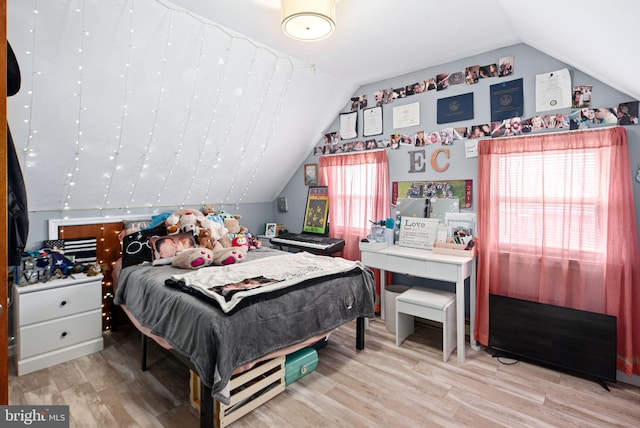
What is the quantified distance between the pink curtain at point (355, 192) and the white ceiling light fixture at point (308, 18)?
5.53 feet

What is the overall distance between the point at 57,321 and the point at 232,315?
5.90 ft

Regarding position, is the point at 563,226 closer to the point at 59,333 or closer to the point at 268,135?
the point at 268,135

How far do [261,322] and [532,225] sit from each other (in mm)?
2279

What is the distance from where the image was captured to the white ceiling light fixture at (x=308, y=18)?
193 cm

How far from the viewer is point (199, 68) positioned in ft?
9.07

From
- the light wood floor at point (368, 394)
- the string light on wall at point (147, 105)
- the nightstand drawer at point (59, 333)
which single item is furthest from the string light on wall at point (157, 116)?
the light wood floor at point (368, 394)

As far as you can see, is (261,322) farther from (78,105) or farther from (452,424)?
(78,105)

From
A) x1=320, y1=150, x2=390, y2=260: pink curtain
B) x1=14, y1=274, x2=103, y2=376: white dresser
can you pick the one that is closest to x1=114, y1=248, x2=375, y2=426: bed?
x1=14, y1=274, x2=103, y2=376: white dresser

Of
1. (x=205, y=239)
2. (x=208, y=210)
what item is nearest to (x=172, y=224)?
(x=205, y=239)

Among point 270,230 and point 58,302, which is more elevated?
point 270,230

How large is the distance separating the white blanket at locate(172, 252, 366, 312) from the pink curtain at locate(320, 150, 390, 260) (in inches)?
39.1

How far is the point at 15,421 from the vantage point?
1.40m

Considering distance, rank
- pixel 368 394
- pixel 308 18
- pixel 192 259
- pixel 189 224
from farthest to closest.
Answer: pixel 189 224, pixel 192 259, pixel 368 394, pixel 308 18

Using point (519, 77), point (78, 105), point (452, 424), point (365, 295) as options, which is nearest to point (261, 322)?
point (365, 295)
